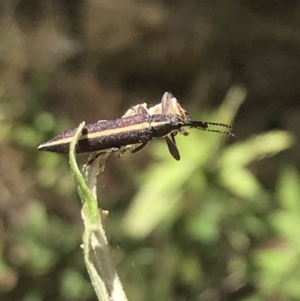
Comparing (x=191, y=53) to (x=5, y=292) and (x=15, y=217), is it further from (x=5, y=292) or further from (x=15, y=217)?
(x=5, y=292)

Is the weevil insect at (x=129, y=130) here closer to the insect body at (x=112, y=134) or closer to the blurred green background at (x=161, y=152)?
the insect body at (x=112, y=134)

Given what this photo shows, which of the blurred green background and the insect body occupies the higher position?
the blurred green background

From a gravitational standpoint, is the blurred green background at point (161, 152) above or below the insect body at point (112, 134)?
above

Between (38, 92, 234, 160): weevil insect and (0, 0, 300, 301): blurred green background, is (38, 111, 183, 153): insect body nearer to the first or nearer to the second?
(38, 92, 234, 160): weevil insect

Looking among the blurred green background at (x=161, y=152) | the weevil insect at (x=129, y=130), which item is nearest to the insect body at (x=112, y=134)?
the weevil insect at (x=129, y=130)

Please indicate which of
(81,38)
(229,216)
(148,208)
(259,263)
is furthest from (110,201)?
(81,38)

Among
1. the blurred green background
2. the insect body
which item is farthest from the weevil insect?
the blurred green background

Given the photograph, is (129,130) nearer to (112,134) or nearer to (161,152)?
(112,134)
